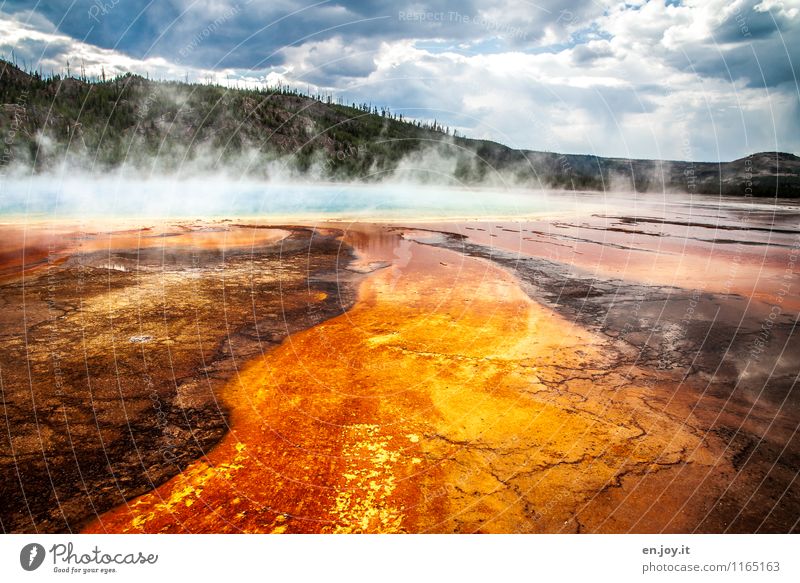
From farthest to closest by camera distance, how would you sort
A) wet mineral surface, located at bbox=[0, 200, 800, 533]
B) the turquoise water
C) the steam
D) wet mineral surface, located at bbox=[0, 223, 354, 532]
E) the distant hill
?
the distant hill < the steam < the turquoise water < wet mineral surface, located at bbox=[0, 223, 354, 532] < wet mineral surface, located at bbox=[0, 200, 800, 533]

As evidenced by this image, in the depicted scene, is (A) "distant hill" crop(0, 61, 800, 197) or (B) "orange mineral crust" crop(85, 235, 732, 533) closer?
(B) "orange mineral crust" crop(85, 235, 732, 533)

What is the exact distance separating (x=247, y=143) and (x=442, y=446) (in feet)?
302

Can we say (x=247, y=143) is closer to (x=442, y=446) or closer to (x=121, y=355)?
(x=121, y=355)

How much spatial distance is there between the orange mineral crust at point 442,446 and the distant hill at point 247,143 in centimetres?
5014

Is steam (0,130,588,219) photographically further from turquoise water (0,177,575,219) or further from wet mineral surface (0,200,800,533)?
wet mineral surface (0,200,800,533)

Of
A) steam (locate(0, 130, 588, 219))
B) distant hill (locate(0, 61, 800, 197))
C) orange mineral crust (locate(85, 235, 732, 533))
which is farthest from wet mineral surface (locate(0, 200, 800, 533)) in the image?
distant hill (locate(0, 61, 800, 197))

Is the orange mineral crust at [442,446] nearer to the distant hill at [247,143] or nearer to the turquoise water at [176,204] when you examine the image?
the turquoise water at [176,204]

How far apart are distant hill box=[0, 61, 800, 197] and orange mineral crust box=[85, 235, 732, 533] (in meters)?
50.1

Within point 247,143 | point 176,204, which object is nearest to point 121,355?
point 176,204

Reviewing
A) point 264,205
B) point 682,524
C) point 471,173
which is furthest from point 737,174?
point 682,524

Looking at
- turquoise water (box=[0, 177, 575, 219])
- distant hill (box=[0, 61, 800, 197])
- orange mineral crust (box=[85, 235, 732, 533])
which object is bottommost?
orange mineral crust (box=[85, 235, 732, 533])

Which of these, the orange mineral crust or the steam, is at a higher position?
the steam

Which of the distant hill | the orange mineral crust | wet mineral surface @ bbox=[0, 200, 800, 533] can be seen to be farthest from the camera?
the distant hill

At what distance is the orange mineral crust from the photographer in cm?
457
